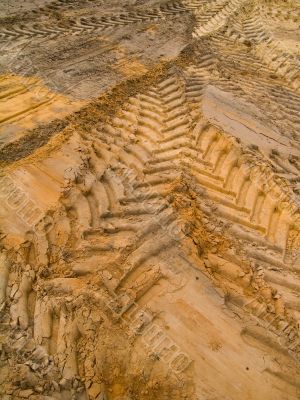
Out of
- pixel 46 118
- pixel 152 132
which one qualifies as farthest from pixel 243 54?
pixel 46 118

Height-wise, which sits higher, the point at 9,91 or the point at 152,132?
the point at 9,91

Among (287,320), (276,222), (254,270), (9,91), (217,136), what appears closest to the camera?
(287,320)

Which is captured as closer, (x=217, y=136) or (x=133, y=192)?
(x=133, y=192)

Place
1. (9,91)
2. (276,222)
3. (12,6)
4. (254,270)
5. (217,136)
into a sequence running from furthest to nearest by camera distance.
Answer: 1. (12,6)
2. (9,91)
3. (217,136)
4. (276,222)
5. (254,270)

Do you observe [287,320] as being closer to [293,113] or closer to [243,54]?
[293,113]

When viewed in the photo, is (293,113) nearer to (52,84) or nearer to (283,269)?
(283,269)

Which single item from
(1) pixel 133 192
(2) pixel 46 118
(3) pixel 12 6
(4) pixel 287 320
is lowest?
(4) pixel 287 320

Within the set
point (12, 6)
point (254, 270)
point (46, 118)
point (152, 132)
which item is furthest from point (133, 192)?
point (12, 6)
